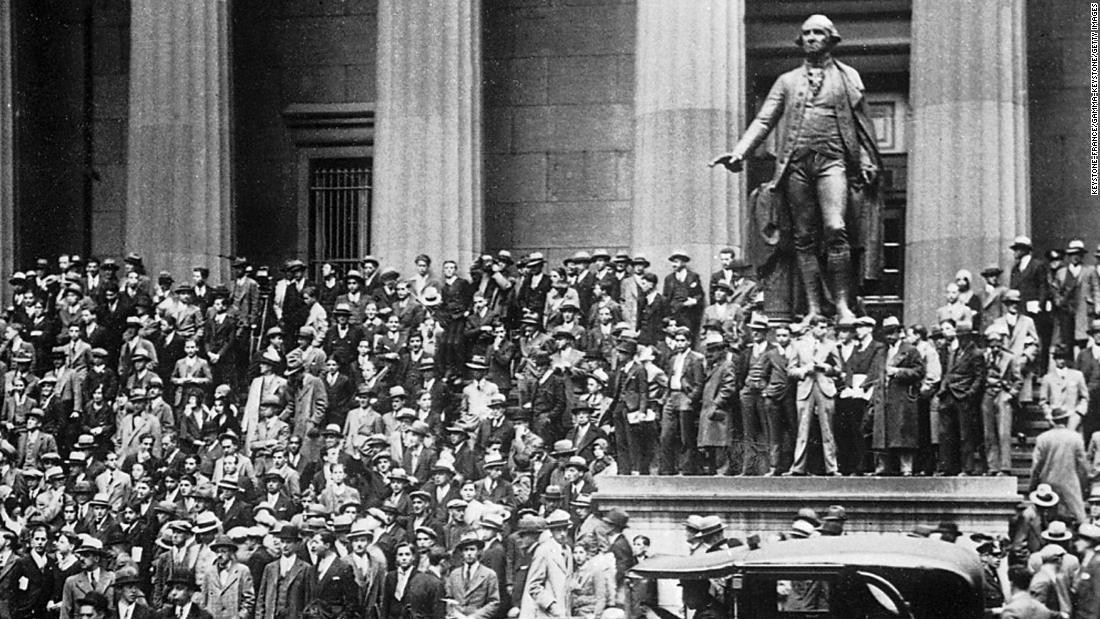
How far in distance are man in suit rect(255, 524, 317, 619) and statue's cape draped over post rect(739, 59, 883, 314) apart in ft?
17.3

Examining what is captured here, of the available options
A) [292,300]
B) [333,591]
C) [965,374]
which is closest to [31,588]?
[333,591]

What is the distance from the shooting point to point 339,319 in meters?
26.0

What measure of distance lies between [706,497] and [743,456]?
130cm

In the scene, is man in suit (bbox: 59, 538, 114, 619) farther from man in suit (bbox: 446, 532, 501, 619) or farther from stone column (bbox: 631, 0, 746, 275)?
stone column (bbox: 631, 0, 746, 275)

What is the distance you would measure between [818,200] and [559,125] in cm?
1507

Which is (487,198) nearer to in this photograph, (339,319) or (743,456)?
(339,319)

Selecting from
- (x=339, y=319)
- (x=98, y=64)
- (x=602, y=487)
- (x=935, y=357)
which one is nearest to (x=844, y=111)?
(x=935, y=357)

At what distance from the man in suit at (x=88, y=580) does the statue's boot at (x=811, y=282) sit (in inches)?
303

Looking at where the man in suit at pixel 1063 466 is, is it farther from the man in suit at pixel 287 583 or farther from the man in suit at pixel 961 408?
the man in suit at pixel 287 583

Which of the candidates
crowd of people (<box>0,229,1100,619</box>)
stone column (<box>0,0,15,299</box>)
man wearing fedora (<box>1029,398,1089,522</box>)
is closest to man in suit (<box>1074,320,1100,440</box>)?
crowd of people (<box>0,229,1100,619</box>)

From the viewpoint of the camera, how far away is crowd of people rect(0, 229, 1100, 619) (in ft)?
65.4

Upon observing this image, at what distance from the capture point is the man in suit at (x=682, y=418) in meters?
21.0

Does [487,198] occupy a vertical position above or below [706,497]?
above

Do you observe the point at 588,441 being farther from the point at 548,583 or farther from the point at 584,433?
the point at 548,583
